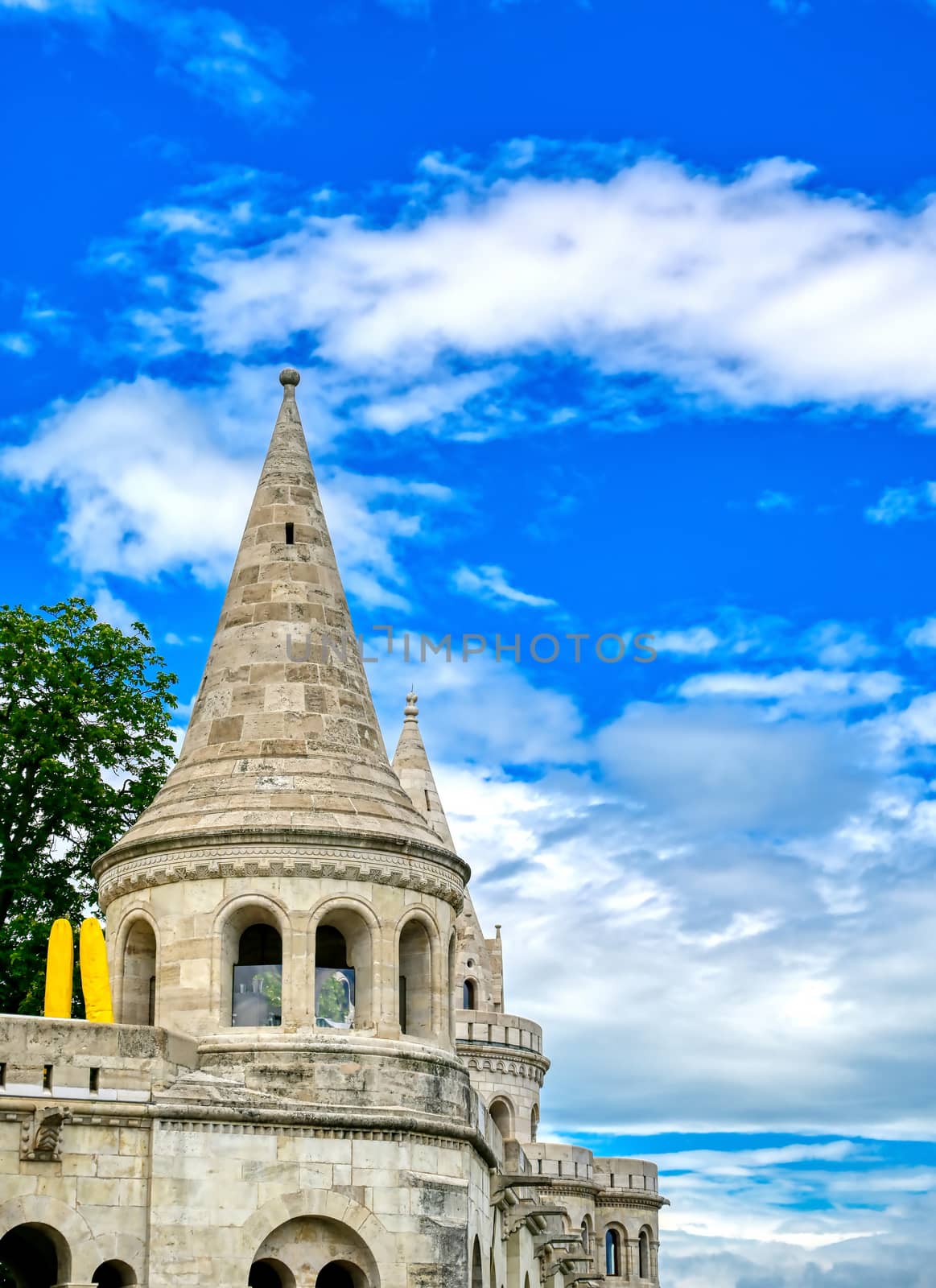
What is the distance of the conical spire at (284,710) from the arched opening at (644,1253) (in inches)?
1107

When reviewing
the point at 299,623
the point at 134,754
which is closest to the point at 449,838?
the point at 134,754

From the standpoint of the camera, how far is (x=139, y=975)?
25.6 meters

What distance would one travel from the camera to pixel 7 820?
33.6 m

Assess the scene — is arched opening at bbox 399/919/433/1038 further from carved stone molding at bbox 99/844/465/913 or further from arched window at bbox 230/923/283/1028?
arched window at bbox 230/923/283/1028

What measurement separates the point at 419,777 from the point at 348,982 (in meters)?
19.3

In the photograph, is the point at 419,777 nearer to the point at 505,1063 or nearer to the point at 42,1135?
the point at 505,1063

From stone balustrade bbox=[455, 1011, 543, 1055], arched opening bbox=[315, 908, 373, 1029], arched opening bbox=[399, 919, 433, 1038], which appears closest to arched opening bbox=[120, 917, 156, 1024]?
arched opening bbox=[315, 908, 373, 1029]

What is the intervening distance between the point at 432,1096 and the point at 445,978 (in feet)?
6.59

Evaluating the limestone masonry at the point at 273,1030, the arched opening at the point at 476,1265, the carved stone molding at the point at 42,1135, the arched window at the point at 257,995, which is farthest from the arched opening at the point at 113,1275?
the arched opening at the point at 476,1265

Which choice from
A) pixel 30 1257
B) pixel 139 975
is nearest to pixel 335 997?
pixel 139 975

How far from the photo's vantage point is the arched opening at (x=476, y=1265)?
24716 millimetres

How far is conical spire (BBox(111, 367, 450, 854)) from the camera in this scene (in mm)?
25156

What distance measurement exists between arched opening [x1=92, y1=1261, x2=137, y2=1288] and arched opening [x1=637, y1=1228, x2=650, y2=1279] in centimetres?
3093

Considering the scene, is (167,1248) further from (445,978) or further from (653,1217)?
(653,1217)
